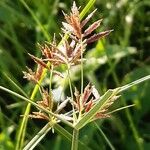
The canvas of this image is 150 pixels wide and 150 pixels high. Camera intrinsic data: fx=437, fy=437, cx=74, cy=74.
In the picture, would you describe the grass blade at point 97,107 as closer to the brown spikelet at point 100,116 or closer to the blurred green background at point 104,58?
the brown spikelet at point 100,116

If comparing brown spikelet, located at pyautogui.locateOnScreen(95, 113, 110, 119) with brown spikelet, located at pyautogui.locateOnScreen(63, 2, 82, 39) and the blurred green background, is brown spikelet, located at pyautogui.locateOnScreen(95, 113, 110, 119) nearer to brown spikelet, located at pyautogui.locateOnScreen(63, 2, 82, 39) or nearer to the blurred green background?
brown spikelet, located at pyautogui.locateOnScreen(63, 2, 82, 39)

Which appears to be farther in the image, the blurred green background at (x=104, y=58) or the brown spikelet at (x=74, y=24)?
the blurred green background at (x=104, y=58)

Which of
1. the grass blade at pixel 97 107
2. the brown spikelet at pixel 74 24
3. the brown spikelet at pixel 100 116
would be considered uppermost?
the brown spikelet at pixel 74 24

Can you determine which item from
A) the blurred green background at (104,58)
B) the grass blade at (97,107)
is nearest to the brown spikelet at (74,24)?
the grass blade at (97,107)

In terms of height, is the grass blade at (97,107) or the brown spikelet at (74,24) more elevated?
the brown spikelet at (74,24)

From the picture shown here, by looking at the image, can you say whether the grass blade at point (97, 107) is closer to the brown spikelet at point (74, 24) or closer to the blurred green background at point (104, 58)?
the brown spikelet at point (74, 24)

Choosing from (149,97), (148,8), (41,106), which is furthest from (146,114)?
(41,106)

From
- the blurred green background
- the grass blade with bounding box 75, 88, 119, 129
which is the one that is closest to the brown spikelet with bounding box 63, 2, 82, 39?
the grass blade with bounding box 75, 88, 119, 129

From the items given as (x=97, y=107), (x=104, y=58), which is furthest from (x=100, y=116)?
Result: (x=104, y=58)

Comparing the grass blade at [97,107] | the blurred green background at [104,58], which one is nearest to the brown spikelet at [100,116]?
the grass blade at [97,107]
